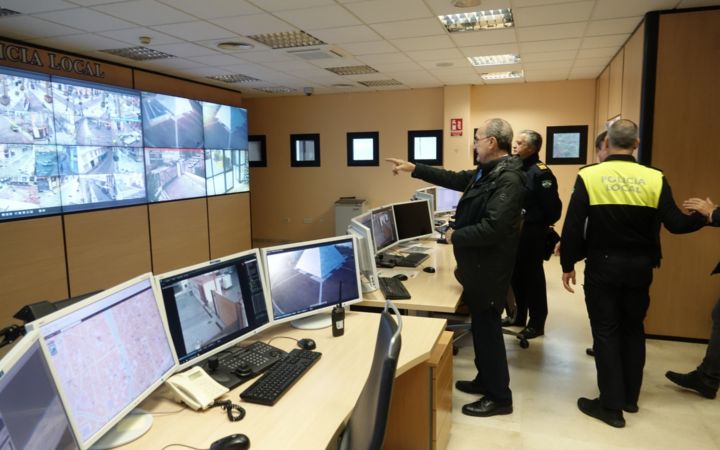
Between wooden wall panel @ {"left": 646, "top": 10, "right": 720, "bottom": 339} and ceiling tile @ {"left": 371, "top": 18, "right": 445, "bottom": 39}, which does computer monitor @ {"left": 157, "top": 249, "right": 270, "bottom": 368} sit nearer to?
ceiling tile @ {"left": 371, "top": 18, "right": 445, "bottom": 39}

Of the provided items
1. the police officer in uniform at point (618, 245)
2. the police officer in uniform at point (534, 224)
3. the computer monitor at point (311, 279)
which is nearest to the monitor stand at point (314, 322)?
the computer monitor at point (311, 279)

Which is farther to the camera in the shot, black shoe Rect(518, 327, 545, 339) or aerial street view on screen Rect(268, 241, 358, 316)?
black shoe Rect(518, 327, 545, 339)

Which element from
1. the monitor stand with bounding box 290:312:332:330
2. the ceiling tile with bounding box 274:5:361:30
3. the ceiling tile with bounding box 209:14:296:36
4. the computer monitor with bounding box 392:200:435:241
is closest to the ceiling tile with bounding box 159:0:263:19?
the ceiling tile with bounding box 209:14:296:36

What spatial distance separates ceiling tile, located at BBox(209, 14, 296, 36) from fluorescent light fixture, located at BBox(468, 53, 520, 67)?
2.54 metres

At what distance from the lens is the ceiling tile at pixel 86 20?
3.90 metres

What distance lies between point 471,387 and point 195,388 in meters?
2.00

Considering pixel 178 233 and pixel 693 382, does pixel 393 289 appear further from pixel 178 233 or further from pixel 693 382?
pixel 178 233

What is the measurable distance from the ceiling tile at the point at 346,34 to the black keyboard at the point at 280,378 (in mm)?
3404

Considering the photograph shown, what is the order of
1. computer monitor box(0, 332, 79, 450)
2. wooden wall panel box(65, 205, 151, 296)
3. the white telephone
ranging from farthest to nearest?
wooden wall panel box(65, 205, 151, 296) < the white telephone < computer monitor box(0, 332, 79, 450)

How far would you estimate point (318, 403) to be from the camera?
1.66 m

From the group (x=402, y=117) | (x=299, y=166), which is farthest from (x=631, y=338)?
(x=299, y=166)

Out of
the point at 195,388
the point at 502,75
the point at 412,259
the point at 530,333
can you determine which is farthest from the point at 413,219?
the point at 502,75

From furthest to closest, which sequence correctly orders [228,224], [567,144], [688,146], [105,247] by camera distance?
[567,144]
[228,224]
[105,247]
[688,146]

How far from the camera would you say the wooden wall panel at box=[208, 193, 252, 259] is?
23.5ft
